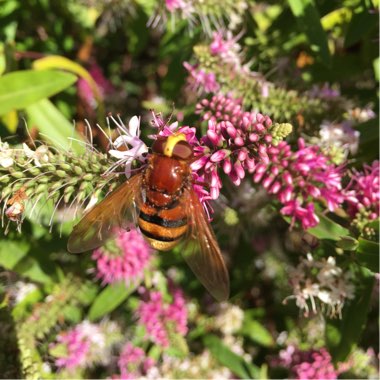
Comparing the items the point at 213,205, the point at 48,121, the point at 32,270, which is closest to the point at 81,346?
the point at 32,270

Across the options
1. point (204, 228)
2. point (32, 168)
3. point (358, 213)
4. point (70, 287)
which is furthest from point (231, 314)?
point (32, 168)

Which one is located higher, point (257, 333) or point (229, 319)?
point (229, 319)

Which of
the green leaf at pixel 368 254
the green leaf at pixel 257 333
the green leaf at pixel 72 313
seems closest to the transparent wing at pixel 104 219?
the green leaf at pixel 368 254

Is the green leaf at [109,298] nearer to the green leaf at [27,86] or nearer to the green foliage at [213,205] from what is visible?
the green foliage at [213,205]

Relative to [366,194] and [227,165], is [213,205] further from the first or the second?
[227,165]

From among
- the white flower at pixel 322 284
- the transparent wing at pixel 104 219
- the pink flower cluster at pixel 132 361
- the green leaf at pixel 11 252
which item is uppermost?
the transparent wing at pixel 104 219

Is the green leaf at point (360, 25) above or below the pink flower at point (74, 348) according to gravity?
above

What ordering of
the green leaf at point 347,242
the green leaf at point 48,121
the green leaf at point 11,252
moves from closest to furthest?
the green leaf at point 347,242 → the green leaf at point 11,252 → the green leaf at point 48,121
